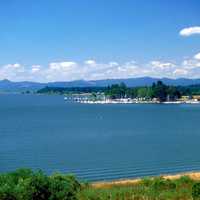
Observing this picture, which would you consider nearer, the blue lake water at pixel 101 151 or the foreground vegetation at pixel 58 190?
the foreground vegetation at pixel 58 190

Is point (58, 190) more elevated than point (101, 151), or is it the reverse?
point (58, 190)

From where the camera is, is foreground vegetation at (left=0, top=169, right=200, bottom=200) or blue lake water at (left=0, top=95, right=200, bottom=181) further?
blue lake water at (left=0, top=95, right=200, bottom=181)

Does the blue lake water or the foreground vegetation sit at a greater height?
the foreground vegetation

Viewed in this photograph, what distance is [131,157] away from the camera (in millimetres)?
48438

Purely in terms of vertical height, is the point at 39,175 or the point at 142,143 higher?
the point at 39,175

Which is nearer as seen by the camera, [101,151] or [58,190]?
[58,190]

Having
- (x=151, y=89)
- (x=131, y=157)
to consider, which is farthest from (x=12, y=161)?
(x=151, y=89)

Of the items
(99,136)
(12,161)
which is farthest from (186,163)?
(99,136)

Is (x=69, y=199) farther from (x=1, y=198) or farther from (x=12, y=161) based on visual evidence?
(x=12, y=161)

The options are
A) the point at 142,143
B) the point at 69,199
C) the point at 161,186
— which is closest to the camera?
the point at 69,199

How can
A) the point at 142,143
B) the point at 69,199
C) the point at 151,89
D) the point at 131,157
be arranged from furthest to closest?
the point at 151,89
the point at 142,143
the point at 131,157
the point at 69,199

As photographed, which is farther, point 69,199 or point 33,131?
point 33,131

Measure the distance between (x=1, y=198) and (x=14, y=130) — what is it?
2584 inches

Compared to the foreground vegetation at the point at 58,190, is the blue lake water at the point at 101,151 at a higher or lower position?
lower
